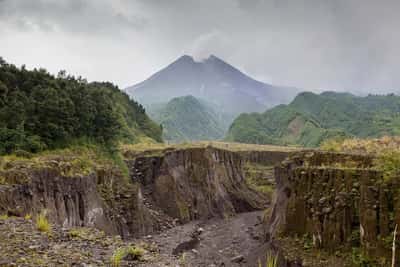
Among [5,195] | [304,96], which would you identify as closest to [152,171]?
[5,195]

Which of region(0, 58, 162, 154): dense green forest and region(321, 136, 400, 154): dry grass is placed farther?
region(0, 58, 162, 154): dense green forest

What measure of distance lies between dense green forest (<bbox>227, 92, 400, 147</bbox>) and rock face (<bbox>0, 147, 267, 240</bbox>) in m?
68.4

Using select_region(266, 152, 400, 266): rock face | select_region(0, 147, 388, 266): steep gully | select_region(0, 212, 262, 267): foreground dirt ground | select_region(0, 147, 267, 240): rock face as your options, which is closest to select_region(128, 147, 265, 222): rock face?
select_region(0, 147, 267, 240): rock face

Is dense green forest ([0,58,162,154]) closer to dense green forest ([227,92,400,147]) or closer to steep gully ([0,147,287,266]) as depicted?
steep gully ([0,147,287,266])

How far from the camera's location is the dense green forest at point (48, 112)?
23109mm

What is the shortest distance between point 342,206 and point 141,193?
85.3ft

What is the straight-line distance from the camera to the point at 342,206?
16234 millimetres

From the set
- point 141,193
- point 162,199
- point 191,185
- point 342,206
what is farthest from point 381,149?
point 191,185

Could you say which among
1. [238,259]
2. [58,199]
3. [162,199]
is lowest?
[238,259]

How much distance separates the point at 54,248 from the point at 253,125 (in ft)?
474

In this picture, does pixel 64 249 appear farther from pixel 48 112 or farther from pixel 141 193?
pixel 141 193

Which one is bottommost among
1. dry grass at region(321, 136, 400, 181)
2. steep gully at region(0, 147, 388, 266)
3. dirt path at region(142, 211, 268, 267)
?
dirt path at region(142, 211, 268, 267)

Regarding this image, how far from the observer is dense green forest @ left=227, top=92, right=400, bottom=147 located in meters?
116

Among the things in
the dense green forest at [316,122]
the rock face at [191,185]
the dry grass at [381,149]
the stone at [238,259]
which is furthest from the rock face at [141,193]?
the dense green forest at [316,122]
